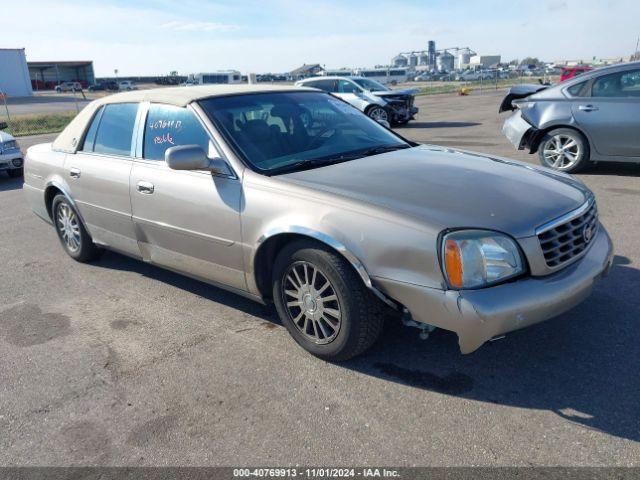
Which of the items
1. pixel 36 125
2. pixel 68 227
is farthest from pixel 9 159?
pixel 36 125

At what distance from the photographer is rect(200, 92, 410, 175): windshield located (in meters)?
3.80

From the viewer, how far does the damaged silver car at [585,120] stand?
7.75 meters

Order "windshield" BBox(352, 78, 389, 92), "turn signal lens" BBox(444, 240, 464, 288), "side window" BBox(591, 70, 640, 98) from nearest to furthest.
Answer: "turn signal lens" BBox(444, 240, 464, 288), "side window" BBox(591, 70, 640, 98), "windshield" BBox(352, 78, 389, 92)

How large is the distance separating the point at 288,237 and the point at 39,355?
1897 mm

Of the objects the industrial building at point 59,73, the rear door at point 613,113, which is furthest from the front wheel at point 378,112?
the industrial building at point 59,73

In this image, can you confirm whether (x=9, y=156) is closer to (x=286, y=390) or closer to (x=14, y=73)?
(x=286, y=390)

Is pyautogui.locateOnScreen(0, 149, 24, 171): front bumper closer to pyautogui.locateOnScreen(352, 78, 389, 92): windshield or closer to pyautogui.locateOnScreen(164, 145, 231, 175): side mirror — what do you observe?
pyautogui.locateOnScreen(164, 145, 231, 175): side mirror

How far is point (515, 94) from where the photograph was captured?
9.29 metres

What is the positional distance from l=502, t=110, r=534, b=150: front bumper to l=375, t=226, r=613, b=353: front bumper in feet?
19.6

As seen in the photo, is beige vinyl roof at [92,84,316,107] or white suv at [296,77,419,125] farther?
white suv at [296,77,419,125]

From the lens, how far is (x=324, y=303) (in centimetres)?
333

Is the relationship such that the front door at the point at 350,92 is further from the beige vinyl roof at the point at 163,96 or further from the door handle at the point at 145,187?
the door handle at the point at 145,187

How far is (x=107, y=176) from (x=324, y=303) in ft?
7.76

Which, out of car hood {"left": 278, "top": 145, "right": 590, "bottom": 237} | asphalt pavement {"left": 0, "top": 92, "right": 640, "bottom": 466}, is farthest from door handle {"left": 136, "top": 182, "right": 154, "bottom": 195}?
car hood {"left": 278, "top": 145, "right": 590, "bottom": 237}
